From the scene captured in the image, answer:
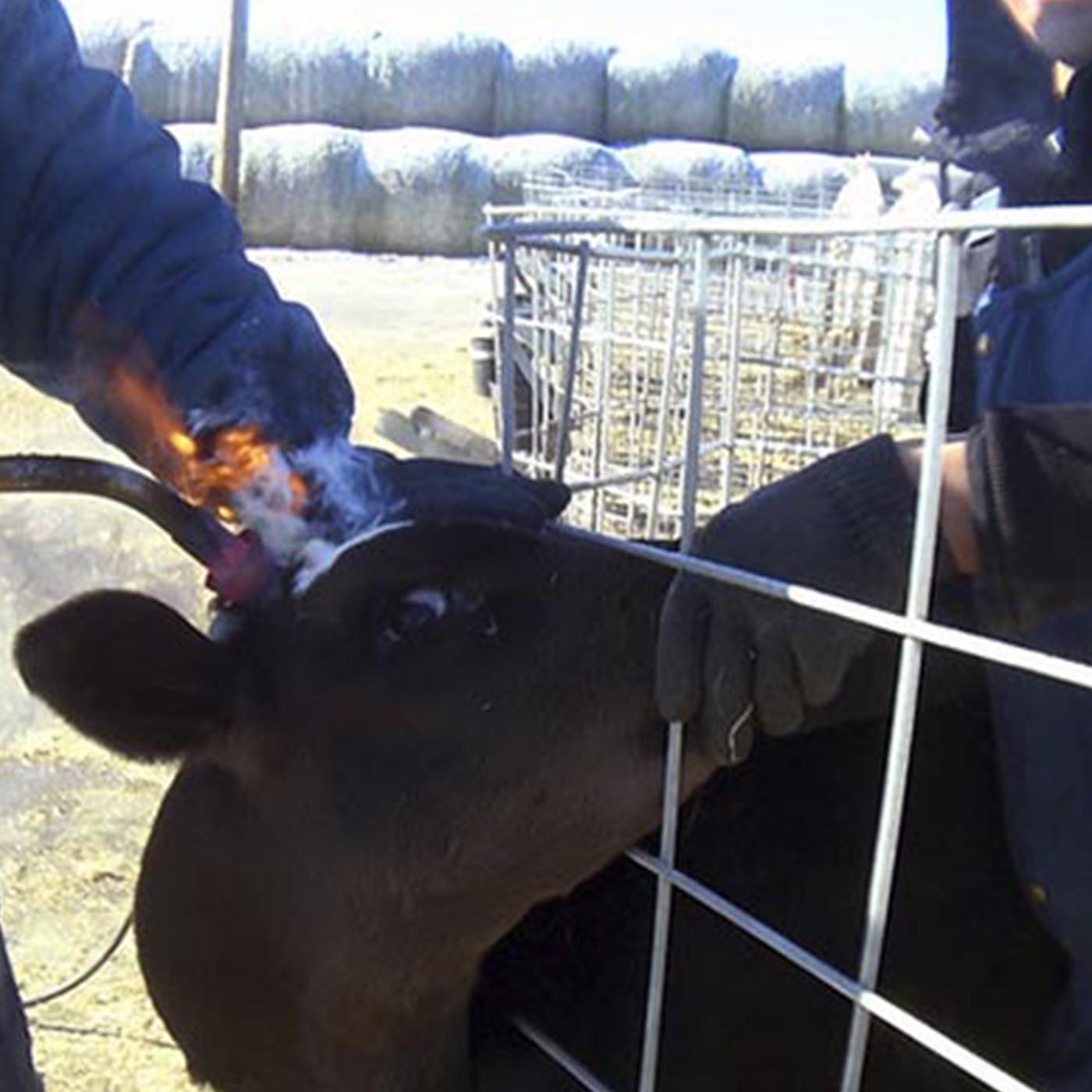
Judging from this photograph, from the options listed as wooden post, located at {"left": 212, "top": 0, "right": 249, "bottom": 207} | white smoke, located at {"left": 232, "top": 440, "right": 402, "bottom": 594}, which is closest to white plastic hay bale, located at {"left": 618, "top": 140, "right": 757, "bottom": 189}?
wooden post, located at {"left": 212, "top": 0, "right": 249, "bottom": 207}

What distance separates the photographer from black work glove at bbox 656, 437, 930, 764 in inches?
53.0

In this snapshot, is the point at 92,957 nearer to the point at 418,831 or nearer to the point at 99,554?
the point at 418,831

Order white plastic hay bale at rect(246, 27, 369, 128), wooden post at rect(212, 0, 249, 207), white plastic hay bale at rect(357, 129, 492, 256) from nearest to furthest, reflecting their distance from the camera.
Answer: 1. wooden post at rect(212, 0, 249, 207)
2. white plastic hay bale at rect(357, 129, 492, 256)
3. white plastic hay bale at rect(246, 27, 369, 128)

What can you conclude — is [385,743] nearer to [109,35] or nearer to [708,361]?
[708,361]

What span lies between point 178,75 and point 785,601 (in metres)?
22.5

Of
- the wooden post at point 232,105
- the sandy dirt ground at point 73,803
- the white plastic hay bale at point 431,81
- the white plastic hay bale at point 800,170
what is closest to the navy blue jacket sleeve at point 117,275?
the sandy dirt ground at point 73,803

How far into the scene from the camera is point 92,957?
3.06m

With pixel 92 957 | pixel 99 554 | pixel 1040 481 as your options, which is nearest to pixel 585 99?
pixel 99 554

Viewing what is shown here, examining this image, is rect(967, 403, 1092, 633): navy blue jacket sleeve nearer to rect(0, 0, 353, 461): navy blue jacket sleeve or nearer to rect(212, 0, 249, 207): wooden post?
rect(0, 0, 353, 461): navy blue jacket sleeve

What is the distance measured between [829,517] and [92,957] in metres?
2.14

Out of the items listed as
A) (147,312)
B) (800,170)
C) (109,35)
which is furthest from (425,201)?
(147,312)

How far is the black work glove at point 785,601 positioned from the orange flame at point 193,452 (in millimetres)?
403

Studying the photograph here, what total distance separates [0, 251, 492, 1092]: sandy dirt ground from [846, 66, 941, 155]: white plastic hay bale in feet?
57.8

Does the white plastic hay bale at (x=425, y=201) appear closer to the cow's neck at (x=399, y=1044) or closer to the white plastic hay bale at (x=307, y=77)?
the white plastic hay bale at (x=307, y=77)
